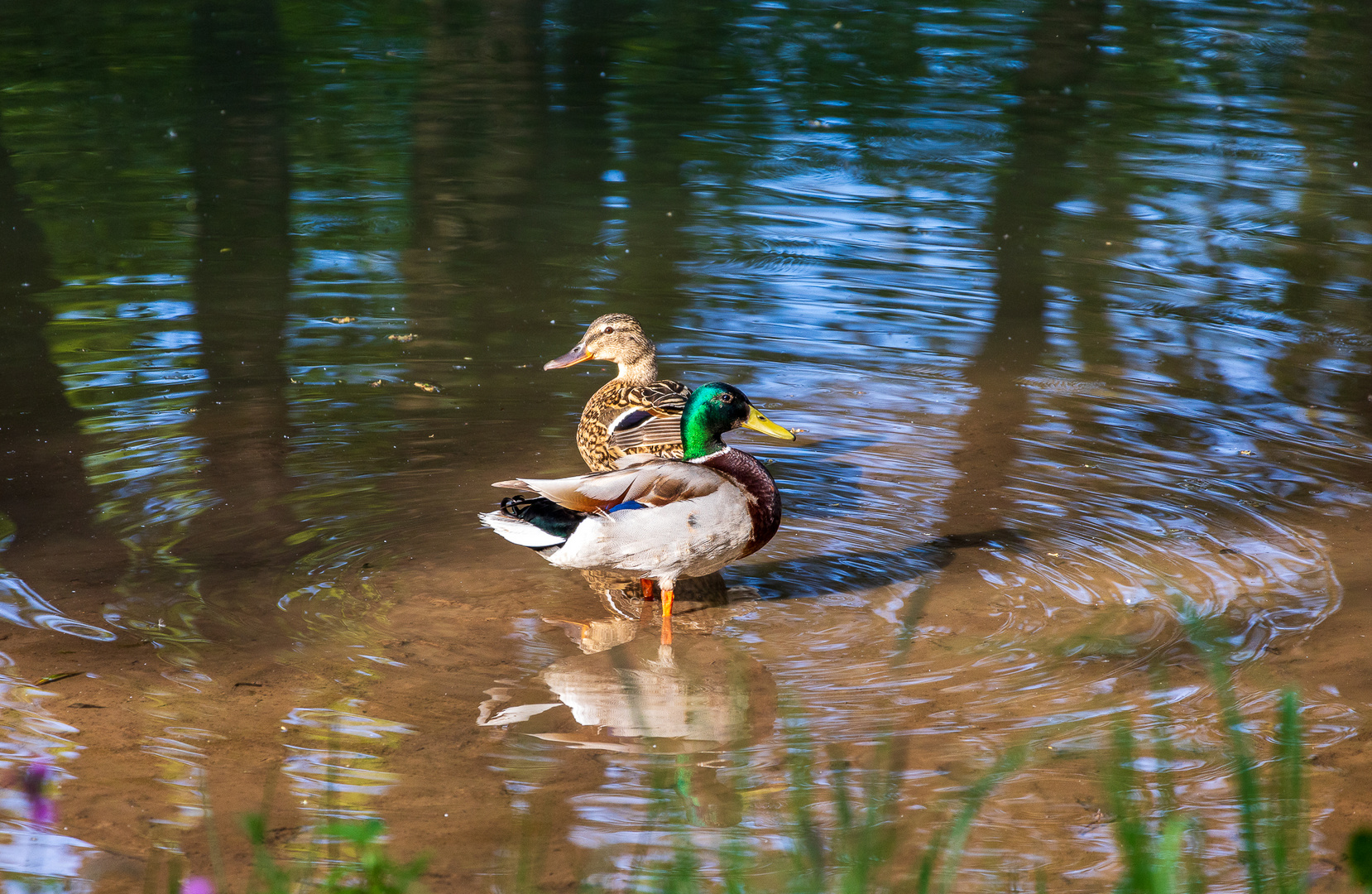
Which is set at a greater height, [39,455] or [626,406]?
[626,406]

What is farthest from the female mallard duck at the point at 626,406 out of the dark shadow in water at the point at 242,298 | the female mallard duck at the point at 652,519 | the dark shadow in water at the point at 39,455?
the dark shadow in water at the point at 39,455

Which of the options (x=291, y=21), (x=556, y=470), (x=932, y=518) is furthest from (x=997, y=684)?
(x=291, y=21)

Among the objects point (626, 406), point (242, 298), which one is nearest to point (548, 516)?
point (626, 406)

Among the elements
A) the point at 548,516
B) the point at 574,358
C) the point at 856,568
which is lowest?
the point at 856,568

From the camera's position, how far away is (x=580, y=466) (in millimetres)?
7164

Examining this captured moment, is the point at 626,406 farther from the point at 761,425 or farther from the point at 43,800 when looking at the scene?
the point at 43,800

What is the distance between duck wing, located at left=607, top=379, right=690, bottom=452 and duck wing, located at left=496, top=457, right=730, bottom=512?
3.24ft

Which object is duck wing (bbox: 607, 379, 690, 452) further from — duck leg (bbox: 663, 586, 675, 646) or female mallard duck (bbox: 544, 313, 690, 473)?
→ duck leg (bbox: 663, 586, 675, 646)

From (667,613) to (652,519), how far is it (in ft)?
1.41

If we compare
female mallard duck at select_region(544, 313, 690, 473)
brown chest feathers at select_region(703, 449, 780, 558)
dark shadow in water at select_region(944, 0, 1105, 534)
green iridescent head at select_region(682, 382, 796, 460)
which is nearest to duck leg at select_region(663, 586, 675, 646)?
brown chest feathers at select_region(703, 449, 780, 558)

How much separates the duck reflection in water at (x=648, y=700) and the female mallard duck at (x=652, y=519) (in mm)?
255

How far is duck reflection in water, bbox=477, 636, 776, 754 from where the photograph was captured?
4762 millimetres

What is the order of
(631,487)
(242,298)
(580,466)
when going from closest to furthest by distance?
1. (631,487)
2. (580,466)
3. (242,298)

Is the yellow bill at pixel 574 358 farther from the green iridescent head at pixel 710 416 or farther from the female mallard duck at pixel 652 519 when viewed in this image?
the female mallard duck at pixel 652 519
